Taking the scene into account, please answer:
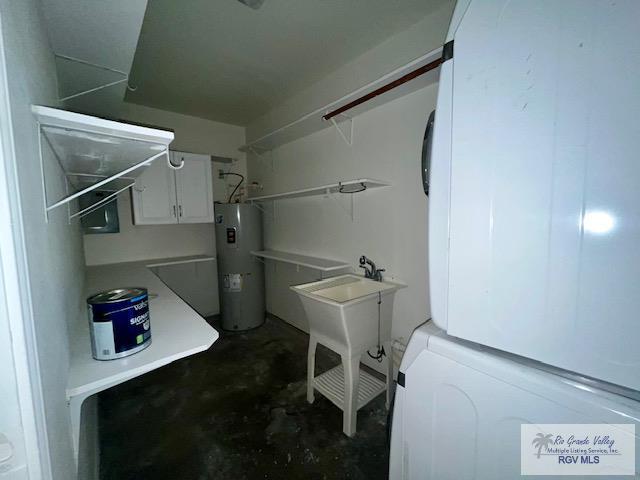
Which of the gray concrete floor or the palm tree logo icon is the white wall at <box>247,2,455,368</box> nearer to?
the gray concrete floor

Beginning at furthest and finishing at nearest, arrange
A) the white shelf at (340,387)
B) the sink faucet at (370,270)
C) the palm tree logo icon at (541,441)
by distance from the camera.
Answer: the sink faucet at (370,270) < the white shelf at (340,387) < the palm tree logo icon at (541,441)

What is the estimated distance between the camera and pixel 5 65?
1.33 ft

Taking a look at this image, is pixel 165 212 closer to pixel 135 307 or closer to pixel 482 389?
pixel 135 307

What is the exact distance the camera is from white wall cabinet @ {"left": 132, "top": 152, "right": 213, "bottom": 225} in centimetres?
267

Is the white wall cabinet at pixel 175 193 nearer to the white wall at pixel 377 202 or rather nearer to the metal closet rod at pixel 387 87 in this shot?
the white wall at pixel 377 202

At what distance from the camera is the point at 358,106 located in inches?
76.9

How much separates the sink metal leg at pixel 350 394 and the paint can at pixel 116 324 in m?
1.17

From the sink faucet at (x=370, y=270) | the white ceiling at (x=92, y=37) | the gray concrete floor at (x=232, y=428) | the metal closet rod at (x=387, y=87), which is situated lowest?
the gray concrete floor at (x=232, y=428)

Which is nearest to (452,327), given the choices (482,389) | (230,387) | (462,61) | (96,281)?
(482,389)

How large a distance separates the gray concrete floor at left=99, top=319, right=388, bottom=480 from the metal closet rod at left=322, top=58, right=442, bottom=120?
7.27 feet

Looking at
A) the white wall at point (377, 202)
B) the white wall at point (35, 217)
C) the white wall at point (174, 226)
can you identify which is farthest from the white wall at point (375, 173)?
the white wall at point (35, 217)

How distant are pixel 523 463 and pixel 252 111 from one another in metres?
3.56

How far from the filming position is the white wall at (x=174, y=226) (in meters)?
2.80

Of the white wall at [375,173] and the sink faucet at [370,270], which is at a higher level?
the white wall at [375,173]
